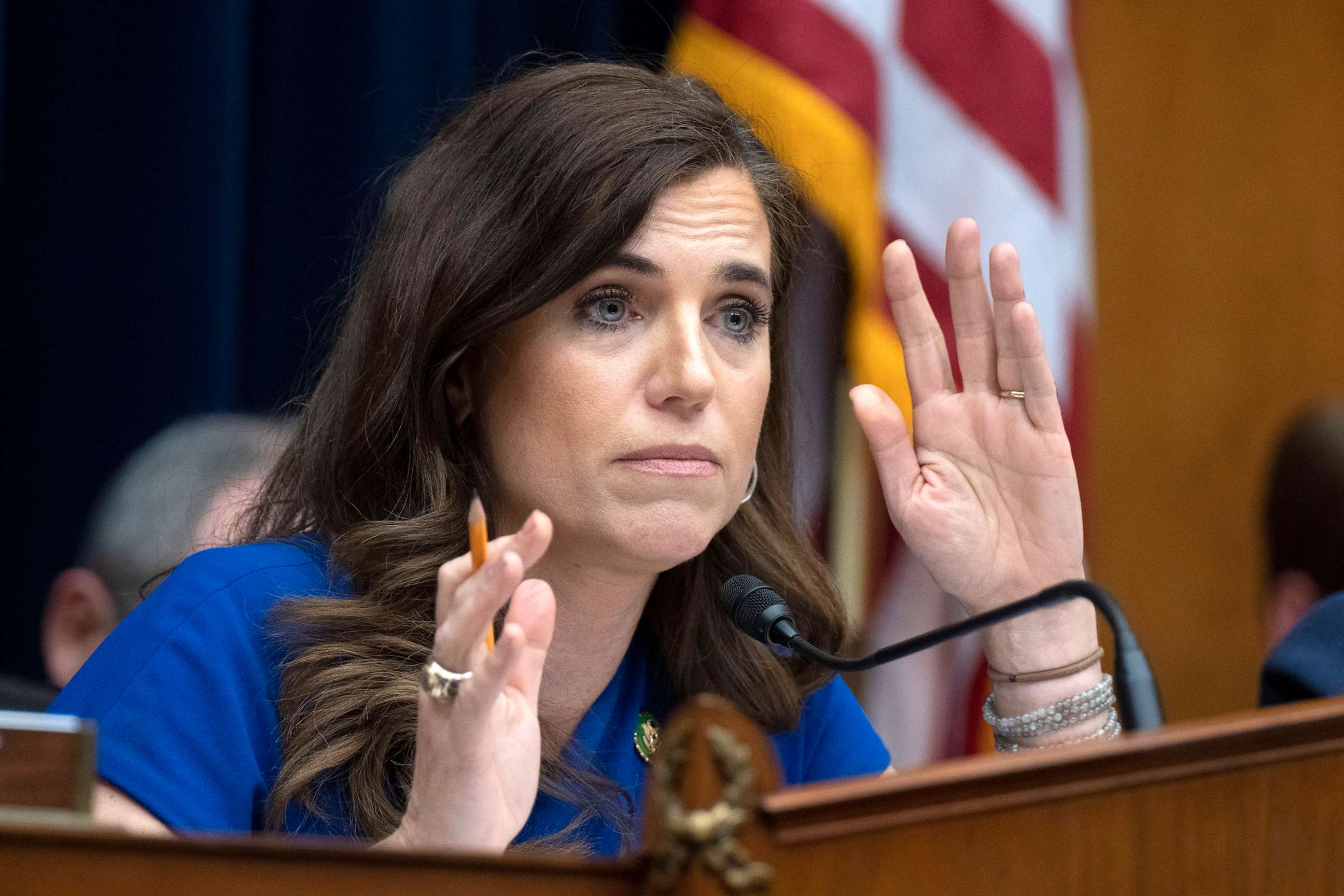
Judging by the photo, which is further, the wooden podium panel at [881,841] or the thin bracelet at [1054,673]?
the thin bracelet at [1054,673]

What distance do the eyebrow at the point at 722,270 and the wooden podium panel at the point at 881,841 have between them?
2.48 ft

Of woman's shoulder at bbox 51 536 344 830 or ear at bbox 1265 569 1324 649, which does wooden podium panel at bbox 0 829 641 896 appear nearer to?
woman's shoulder at bbox 51 536 344 830

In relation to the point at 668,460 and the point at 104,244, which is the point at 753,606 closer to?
the point at 668,460

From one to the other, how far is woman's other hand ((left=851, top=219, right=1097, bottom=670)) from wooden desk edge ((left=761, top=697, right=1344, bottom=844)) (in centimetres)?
72

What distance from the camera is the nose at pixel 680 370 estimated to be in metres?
1.39

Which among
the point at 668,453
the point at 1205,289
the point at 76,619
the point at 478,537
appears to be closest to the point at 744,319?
the point at 668,453

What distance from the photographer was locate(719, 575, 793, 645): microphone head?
130 cm

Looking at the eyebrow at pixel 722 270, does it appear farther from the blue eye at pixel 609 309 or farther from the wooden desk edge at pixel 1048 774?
the wooden desk edge at pixel 1048 774

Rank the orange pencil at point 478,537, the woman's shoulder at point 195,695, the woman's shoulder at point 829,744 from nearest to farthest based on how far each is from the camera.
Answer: the orange pencil at point 478,537 < the woman's shoulder at point 195,695 < the woman's shoulder at point 829,744

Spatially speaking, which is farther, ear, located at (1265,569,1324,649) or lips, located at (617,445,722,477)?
→ ear, located at (1265,569,1324,649)

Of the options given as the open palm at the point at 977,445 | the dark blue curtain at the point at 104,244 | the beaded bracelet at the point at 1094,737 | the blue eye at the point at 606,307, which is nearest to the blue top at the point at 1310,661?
the beaded bracelet at the point at 1094,737

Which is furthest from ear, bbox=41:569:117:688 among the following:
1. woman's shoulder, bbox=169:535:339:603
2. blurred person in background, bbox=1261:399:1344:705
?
blurred person in background, bbox=1261:399:1344:705

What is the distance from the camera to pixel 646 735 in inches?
61.7

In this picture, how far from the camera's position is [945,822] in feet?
2.36
